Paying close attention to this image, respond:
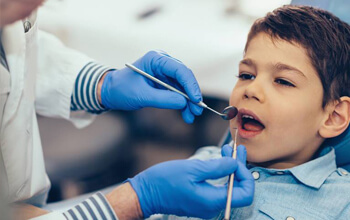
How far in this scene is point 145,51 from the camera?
5.99 feet

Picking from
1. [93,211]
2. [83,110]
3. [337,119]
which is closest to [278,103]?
[337,119]

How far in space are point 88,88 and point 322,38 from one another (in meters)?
0.69

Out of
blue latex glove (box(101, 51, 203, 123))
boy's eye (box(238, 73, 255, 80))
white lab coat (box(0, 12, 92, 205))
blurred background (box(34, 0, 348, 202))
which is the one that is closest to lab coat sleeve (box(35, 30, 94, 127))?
white lab coat (box(0, 12, 92, 205))

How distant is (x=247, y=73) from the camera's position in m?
1.16

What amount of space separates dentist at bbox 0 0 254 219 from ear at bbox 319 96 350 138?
29 centimetres

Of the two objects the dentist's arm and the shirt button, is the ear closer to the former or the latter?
the shirt button

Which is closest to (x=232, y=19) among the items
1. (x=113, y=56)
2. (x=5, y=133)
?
(x=113, y=56)

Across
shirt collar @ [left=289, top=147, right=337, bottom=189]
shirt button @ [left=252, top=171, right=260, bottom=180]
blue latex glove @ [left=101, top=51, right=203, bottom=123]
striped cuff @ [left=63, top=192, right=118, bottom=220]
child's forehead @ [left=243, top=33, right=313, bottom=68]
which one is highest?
child's forehead @ [left=243, top=33, right=313, bottom=68]

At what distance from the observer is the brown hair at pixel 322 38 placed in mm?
1096

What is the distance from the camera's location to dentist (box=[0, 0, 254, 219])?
858 millimetres

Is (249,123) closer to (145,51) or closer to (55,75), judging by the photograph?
(55,75)

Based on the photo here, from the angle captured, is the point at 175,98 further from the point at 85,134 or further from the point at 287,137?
the point at 85,134

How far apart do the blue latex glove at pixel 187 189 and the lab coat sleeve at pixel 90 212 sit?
2.9 inches

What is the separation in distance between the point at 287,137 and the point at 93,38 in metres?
1.15
